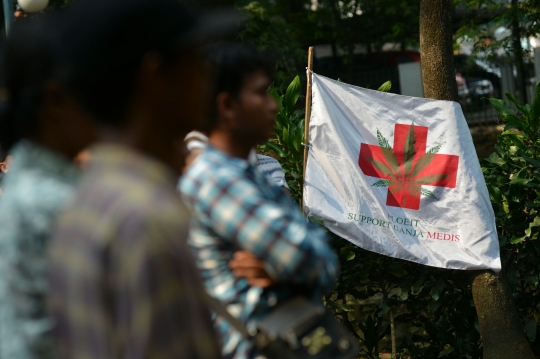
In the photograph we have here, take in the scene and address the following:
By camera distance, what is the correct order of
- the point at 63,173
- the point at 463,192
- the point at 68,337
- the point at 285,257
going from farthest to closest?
the point at 463,192
the point at 285,257
the point at 63,173
the point at 68,337

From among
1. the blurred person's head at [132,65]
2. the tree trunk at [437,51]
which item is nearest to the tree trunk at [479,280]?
the tree trunk at [437,51]

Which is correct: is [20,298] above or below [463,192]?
above

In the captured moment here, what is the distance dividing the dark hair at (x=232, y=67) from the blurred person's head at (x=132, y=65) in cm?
94

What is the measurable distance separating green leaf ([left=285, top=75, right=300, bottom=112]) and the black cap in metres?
4.49

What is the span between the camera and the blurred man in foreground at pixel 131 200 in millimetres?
1215

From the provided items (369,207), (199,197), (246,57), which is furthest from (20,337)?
(369,207)

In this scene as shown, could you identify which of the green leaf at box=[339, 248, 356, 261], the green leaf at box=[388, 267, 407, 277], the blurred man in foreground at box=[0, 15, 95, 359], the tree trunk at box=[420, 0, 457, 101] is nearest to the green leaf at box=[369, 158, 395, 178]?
the green leaf at box=[339, 248, 356, 261]

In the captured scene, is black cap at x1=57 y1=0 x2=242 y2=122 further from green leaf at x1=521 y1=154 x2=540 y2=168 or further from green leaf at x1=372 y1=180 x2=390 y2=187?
green leaf at x1=521 y1=154 x2=540 y2=168

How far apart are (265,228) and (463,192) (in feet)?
11.8

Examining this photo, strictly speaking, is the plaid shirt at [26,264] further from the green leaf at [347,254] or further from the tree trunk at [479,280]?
the tree trunk at [479,280]

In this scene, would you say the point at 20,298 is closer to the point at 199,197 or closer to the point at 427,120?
the point at 199,197

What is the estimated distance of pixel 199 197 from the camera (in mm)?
2100

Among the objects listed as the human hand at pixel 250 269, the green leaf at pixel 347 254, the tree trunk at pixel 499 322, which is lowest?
the tree trunk at pixel 499 322

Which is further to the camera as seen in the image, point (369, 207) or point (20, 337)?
point (369, 207)
